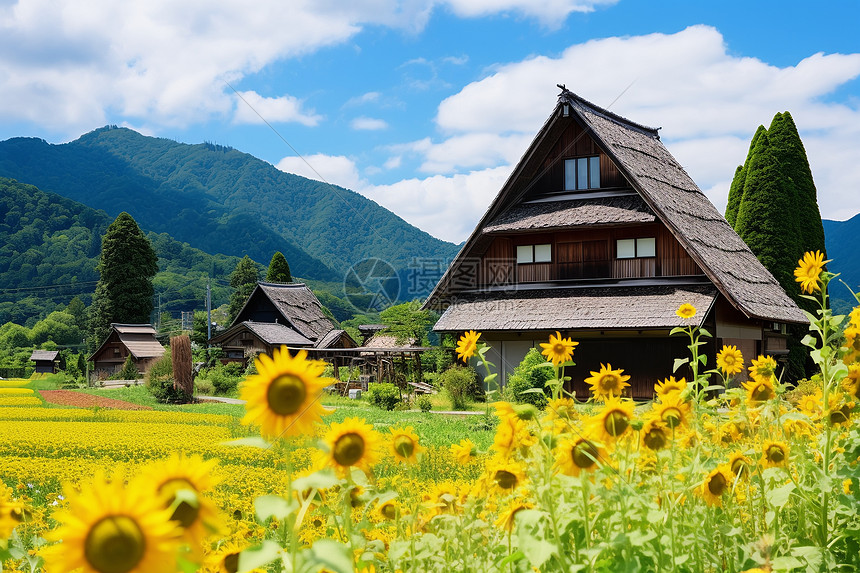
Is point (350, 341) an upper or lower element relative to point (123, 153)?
lower

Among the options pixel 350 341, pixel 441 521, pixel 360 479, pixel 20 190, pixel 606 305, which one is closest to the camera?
pixel 360 479

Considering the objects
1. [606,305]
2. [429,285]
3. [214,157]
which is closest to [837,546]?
[606,305]

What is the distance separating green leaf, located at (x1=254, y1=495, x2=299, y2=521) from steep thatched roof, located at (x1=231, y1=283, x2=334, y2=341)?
4024 centimetres

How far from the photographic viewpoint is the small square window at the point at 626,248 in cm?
2047

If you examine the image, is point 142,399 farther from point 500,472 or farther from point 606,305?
point 500,472

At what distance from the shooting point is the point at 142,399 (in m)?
23.7

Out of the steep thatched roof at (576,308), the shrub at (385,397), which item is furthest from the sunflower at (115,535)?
the shrub at (385,397)

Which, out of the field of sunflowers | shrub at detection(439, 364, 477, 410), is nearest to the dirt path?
shrub at detection(439, 364, 477, 410)

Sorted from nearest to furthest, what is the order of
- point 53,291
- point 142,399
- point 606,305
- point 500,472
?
1. point 500,472
2. point 606,305
3. point 142,399
4. point 53,291

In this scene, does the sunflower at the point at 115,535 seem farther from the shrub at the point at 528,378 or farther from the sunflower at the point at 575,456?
the shrub at the point at 528,378

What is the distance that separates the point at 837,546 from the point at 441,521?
1.62m

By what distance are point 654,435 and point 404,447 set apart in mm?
843

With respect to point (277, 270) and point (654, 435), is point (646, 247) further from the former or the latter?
point (277, 270)

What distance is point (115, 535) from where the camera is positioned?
113 centimetres
